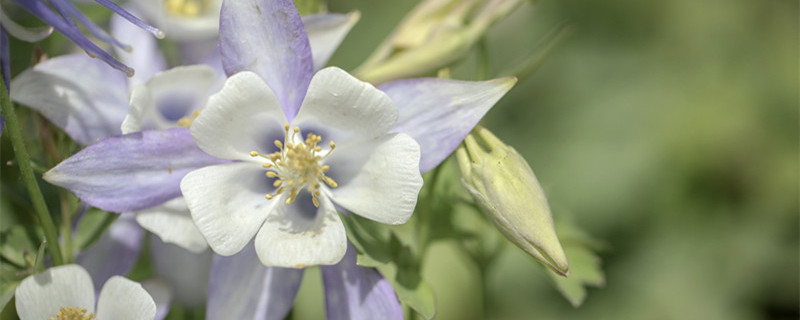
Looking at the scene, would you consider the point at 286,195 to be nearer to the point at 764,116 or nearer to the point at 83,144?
the point at 83,144

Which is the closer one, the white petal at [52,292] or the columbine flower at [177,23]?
the white petal at [52,292]

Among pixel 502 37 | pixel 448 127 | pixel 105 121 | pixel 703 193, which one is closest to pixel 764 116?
pixel 703 193

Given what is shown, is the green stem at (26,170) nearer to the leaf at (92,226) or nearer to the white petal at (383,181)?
the leaf at (92,226)

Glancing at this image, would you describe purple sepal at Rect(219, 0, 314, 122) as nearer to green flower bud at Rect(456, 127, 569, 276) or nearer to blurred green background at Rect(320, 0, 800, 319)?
green flower bud at Rect(456, 127, 569, 276)

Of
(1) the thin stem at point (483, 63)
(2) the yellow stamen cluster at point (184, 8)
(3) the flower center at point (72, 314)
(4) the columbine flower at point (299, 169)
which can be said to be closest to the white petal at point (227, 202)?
(4) the columbine flower at point (299, 169)

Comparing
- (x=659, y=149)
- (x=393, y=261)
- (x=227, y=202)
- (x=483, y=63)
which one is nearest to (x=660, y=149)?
(x=659, y=149)

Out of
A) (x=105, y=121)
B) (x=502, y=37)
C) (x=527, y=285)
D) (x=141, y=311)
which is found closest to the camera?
(x=141, y=311)
